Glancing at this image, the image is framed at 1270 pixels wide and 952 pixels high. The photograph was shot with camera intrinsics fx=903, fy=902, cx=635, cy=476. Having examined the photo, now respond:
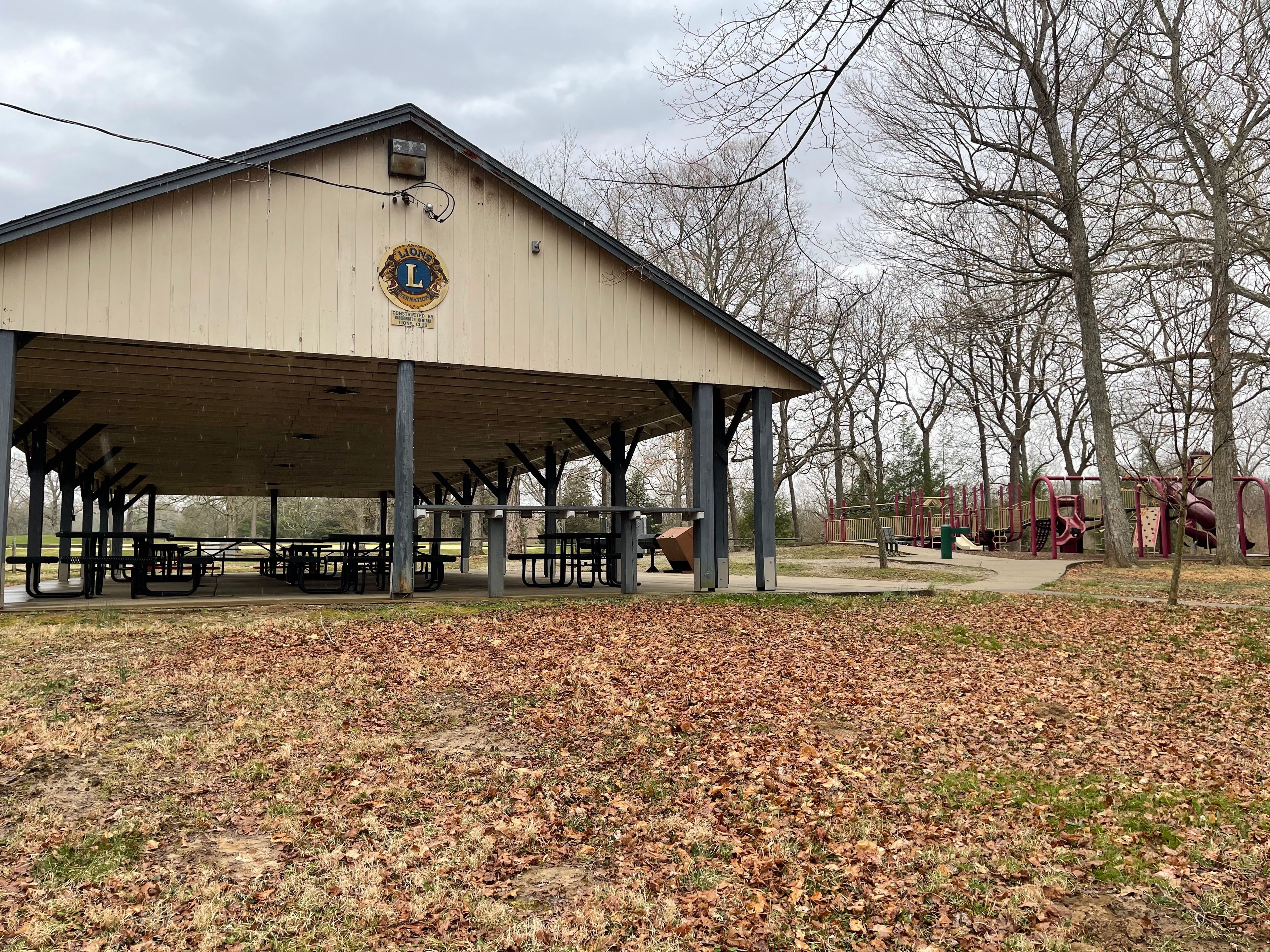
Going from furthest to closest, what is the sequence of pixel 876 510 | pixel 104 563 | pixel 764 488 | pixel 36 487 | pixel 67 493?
1. pixel 67 493
2. pixel 876 510
3. pixel 36 487
4. pixel 764 488
5. pixel 104 563

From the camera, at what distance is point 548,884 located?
136 inches

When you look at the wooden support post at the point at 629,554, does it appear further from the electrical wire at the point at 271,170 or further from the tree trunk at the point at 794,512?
the tree trunk at the point at 794,512

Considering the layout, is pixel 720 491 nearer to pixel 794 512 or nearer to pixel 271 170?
pixel 271 170

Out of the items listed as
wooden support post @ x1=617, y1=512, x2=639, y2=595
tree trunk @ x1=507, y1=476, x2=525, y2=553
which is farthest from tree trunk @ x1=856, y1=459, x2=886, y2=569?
tree trunk @ x1=507, y1=476, x2=525, y2=553

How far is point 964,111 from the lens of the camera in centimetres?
1700

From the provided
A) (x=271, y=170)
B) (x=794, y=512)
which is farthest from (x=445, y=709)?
(x=794, y=512)

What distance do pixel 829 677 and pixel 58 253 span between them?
8.13 m

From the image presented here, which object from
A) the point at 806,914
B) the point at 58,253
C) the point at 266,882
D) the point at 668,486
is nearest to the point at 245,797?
the point at 266,882

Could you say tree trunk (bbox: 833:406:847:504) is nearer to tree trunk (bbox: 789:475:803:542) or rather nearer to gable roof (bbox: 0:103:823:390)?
tree trunk (bbox: 789:475:803:542)

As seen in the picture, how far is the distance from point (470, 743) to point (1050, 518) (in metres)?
23.6

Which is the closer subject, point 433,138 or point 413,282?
point 413,282

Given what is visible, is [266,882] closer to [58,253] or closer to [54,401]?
[58,253]

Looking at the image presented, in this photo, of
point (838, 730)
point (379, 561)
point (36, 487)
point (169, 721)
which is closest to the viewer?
point (169, 721)

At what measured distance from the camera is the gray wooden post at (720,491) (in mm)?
11930
